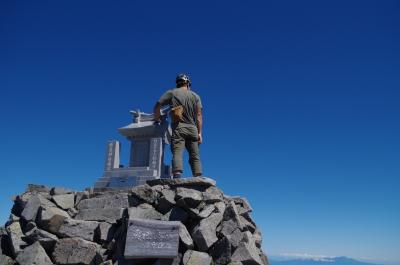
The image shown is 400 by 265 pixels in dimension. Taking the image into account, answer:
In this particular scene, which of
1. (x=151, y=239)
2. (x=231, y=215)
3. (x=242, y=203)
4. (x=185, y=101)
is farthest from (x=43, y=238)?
(x=242, y=203)

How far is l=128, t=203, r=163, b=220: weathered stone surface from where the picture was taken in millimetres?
7918

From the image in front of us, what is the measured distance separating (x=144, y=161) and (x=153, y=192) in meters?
5.26

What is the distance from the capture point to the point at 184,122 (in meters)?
10.2

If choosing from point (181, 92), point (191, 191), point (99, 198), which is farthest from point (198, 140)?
point (99, 198)

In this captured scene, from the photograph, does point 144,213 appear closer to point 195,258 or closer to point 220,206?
point 195,258

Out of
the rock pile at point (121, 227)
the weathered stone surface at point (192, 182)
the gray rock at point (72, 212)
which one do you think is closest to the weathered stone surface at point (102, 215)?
the rock pile at point (121, 227)

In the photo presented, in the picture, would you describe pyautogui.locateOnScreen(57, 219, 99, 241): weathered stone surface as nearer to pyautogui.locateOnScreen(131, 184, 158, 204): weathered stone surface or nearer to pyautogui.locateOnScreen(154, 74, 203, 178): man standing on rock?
pyautogui.locateOnScreen(131, 184, 158, 204): weathered stone surface

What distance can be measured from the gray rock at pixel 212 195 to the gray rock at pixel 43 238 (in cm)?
387

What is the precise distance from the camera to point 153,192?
353 inches

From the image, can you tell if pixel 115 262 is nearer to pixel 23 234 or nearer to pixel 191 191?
pixel 191 191

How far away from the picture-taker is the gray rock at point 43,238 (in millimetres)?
8414

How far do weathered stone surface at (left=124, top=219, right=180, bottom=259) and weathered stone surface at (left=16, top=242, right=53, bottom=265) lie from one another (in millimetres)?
2452

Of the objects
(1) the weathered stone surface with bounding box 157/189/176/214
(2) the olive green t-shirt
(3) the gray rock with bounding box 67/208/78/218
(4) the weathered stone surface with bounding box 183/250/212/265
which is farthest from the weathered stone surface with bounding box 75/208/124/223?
(2) the olive green t-shirt

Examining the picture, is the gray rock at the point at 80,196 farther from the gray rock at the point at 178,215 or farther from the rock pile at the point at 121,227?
the gray rock at the point at 178,215
